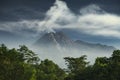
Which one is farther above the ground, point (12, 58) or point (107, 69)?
point (12, 58)

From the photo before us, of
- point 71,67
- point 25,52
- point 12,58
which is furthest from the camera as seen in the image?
point 71,67

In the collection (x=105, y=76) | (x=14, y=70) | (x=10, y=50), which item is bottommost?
(x=105, y=76)

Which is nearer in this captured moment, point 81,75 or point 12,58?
point 81,75

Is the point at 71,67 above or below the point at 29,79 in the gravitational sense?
above

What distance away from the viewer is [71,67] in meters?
152

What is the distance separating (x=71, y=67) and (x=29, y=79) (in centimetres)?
5447

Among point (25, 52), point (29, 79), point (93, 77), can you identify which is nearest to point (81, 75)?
point (93, 77)

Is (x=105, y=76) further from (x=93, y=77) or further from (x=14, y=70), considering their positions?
(x=14, y=70)

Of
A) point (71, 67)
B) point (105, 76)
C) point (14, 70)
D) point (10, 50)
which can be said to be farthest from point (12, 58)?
point (71, 67)

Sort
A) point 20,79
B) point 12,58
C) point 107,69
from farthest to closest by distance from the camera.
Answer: point 12,58, point 20,79, point 107,69

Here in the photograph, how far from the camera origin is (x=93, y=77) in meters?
93.5

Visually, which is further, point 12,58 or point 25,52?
point 25,52

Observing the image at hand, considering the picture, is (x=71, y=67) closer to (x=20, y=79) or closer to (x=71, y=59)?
(x=71, y=59)

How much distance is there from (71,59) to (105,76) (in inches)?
2685
